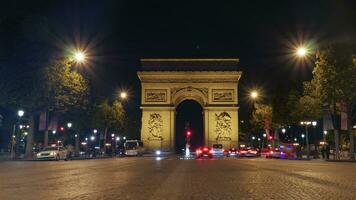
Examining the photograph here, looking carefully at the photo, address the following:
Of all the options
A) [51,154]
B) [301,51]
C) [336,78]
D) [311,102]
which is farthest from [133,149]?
[336,78]

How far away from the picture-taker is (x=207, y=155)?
53.8 meters

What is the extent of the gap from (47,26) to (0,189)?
27.1 m

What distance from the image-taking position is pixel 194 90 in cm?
7556

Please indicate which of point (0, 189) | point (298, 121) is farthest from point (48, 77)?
point (298, 121)

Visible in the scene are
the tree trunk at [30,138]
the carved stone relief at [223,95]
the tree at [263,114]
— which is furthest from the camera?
the carved stone relief at [223,95]

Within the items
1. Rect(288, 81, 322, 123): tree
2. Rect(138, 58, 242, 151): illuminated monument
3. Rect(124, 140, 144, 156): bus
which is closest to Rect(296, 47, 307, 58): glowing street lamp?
Rect(288, 81, 322, 123): tree

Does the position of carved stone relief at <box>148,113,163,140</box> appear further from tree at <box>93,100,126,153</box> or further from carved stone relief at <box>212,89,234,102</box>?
carved stone relief at <box>212,89,234,102</box>

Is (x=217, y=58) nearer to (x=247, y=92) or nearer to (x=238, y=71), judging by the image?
(x=238, y=71)

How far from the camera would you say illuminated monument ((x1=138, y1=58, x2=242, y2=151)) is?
245 ft

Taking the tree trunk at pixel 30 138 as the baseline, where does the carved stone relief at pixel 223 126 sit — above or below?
above

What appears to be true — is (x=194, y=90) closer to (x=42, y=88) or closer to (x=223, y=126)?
(x=223, y=126)

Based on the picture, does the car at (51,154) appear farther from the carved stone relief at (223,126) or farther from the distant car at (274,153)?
the carved stone relief at (223,126)

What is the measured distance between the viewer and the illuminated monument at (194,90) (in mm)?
74750

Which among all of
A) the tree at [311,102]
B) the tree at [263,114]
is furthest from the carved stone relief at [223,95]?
the tree at [311,102]
